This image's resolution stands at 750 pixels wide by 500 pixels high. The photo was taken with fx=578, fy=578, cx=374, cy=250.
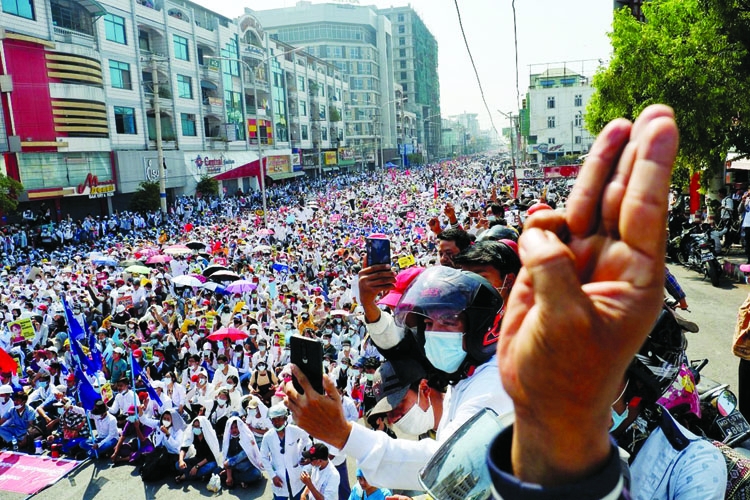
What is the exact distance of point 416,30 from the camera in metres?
101

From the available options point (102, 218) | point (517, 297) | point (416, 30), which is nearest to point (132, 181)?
point (102, 218)

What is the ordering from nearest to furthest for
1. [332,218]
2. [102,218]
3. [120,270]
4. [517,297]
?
[517,297] → [120,270] → [332,218] → [102,218]

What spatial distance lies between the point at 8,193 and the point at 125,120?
34.2 ft

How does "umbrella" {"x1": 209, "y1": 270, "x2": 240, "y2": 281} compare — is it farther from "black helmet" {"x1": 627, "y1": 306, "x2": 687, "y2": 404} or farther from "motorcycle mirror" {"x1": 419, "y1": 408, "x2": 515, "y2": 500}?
"motorcycle mirror" {"x1": 419, "y1": 408, "x2": 515, "y2": 500}

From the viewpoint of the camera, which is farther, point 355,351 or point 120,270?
point 120,270

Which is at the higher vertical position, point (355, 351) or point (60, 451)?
point (355, 351)

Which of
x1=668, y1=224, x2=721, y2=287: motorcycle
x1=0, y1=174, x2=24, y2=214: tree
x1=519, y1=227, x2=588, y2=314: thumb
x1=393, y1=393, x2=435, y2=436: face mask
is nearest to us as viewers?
x1=519, y1=227, x2=588, y2=314: thumb

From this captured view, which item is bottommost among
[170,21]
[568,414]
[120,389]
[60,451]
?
[60,451]

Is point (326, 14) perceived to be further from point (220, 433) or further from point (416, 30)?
point (220, 433)

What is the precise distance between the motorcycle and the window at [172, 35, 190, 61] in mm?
31243

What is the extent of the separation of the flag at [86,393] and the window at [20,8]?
2154 centimetres

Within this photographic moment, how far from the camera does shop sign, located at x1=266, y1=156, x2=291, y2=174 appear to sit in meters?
44.9

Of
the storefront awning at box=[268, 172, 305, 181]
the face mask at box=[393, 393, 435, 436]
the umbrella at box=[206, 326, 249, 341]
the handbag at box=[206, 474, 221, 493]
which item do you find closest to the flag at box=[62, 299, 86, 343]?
the umbrella at box=[206, 326, 249, 341]

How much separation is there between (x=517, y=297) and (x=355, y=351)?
28.3ft
